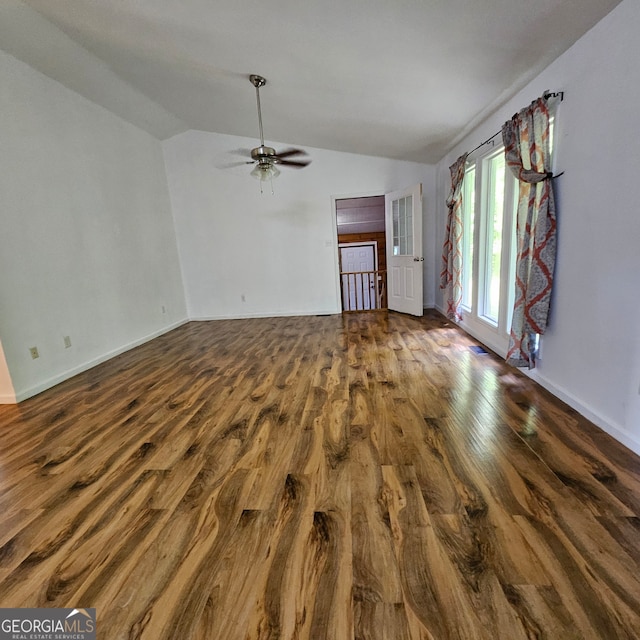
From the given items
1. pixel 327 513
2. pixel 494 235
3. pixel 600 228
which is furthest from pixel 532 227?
pixel 327 513

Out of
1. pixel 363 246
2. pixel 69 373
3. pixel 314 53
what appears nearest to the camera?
pixel 314 53

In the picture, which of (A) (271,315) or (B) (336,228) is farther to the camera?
(A) (271,315)

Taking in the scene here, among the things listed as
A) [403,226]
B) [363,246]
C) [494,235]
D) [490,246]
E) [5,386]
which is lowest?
[5,386]

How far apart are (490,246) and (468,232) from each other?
0.66m

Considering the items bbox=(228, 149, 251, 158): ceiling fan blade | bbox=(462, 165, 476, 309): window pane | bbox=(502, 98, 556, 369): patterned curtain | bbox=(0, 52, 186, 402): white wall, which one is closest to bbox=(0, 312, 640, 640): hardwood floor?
bbox=(502, 98, 556, 369): patterned curtain

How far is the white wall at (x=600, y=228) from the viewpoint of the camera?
5.69 feet

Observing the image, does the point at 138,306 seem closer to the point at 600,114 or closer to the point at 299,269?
the point at 299,269

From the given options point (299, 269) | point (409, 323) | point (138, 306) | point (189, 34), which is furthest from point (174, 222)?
point (409, 323)

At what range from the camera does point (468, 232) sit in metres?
4.27

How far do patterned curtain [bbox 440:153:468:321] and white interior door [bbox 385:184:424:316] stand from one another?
0.45 m

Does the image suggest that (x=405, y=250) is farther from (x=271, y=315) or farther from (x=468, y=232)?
(x=271, y=315)

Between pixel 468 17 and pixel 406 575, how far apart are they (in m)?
2.91

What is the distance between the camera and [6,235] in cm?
279

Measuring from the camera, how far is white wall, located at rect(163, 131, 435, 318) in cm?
545
